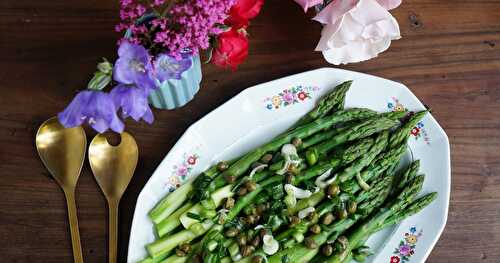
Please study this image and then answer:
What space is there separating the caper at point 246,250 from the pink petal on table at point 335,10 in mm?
532

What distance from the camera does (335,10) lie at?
3.89ft

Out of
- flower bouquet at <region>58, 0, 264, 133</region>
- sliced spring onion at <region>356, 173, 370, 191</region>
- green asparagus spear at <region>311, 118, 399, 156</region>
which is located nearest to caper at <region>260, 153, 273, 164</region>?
green asparagus spear at <region>311, 118, 399, 156</region>

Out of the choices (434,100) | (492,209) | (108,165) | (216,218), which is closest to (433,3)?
(434,100)

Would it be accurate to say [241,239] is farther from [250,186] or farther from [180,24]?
[180,24]

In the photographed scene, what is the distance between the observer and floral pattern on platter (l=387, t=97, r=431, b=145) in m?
1.27

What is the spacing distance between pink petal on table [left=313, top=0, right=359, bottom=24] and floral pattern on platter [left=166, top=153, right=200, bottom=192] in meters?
0.43

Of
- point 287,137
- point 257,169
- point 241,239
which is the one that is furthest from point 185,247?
point 287,137

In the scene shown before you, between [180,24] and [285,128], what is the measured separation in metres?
0.42

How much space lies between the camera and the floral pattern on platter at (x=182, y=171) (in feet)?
3.88

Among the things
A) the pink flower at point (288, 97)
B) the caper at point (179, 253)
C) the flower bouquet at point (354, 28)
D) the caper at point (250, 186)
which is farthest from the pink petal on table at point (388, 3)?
the caper at point (179, 253)

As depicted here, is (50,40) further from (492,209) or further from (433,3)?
(492,209)

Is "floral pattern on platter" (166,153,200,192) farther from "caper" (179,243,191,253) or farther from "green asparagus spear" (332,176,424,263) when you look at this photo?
"green asparagus spear" (332,176,424,263)

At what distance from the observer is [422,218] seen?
1219 millimetres

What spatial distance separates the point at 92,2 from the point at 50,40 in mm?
141
